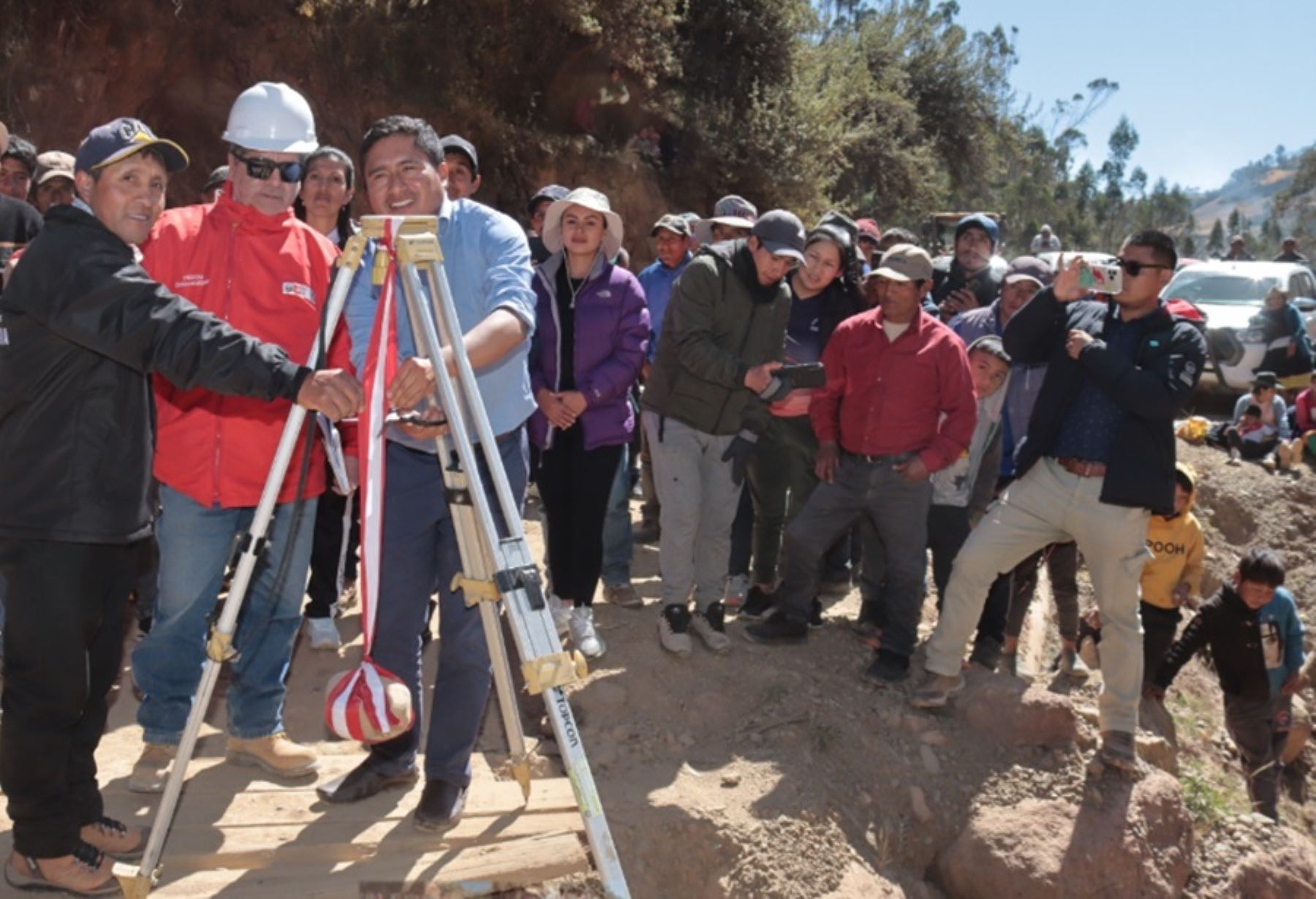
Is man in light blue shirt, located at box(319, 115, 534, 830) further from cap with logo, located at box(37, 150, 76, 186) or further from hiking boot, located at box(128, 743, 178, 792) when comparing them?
cap with logo, located at box(37, 150, 76, 186)

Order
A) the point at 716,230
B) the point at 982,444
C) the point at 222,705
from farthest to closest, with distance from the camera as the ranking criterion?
the point at 716,230
the point at 982,444
the point at 222,705

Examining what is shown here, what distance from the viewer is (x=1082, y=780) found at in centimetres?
530

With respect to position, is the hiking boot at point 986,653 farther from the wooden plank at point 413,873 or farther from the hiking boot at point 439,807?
the hiking boot at point 439,807

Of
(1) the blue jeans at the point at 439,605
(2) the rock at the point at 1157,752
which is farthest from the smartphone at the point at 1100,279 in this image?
(1) the blue jeans at the point at 439,605

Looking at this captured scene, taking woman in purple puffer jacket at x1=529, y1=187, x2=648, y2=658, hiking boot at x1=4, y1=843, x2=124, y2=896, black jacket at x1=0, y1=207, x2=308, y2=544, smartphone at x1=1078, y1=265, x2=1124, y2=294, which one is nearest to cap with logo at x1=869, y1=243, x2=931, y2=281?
smartphone at x1=1078, y1=265, x2=1124, y2=294

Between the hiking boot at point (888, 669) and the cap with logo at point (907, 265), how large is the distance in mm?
1884

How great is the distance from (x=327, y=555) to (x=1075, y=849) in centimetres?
364

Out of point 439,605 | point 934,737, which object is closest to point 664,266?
point 934,737

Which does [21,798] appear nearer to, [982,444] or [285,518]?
[285,518]

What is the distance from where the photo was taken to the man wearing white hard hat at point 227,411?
3.67m

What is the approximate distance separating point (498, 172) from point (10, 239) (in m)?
9.04

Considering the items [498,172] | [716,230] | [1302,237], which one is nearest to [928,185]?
[498,172]

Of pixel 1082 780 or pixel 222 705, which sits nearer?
pixel 222 705

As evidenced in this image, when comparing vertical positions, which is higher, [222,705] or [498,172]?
[498,172]
